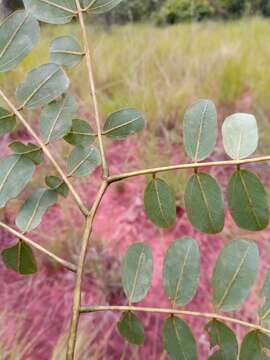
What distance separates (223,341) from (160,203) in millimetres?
122

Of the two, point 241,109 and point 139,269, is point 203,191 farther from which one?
point 241,109

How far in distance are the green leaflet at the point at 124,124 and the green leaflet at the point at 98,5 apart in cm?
10

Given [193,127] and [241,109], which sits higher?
[193,127]

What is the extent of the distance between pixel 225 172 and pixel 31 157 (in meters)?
1.39

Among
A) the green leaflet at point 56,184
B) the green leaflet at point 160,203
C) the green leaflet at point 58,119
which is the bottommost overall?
the green leaflet at point 160,203

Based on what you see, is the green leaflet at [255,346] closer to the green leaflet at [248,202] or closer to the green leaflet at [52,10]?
the green leaflet at [248,202]

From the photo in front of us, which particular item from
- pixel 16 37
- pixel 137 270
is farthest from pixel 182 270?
pixel 16 37

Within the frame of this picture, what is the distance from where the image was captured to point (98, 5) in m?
0.47

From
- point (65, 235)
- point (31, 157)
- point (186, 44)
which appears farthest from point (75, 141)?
point (186, 44)

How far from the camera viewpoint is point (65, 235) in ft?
4.66

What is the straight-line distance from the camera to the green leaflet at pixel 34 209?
430mm

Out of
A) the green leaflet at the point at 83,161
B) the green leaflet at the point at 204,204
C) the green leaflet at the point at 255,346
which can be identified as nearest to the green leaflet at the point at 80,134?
the green leaflet at the point at 83,161

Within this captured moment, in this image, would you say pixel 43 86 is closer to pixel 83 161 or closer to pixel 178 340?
pixel 83 161

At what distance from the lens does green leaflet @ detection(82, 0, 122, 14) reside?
47 centimetres
